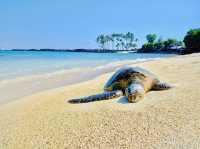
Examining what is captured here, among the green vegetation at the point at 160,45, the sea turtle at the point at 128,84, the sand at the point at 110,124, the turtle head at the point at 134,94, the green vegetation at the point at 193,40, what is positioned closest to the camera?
the sand at the point at 110,124

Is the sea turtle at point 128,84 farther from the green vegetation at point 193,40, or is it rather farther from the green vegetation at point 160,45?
the green vegetation at point 160,45

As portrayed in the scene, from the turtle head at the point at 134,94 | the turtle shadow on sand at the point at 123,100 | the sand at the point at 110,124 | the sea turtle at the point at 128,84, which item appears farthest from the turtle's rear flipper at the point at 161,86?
the turtle shadow on sand at the point at 123,100

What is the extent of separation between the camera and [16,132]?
370 centimetres

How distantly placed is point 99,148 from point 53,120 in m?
1.37

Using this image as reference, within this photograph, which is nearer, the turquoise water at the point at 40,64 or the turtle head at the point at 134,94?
the turtle head at the point at 134,94

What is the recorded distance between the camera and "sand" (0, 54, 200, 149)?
3064 millimetres

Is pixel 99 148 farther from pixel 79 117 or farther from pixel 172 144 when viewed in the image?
pixel 79 117

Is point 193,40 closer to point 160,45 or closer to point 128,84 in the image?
point 160,45

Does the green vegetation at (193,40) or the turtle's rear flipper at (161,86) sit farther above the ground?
the green vegetation at (193,40)

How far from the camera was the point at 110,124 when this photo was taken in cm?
364

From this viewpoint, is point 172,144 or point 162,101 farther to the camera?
point 162,101

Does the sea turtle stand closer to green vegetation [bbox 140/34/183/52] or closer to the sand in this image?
the sand

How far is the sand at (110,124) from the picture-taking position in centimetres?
306

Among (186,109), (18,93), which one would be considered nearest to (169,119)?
(186,109)
